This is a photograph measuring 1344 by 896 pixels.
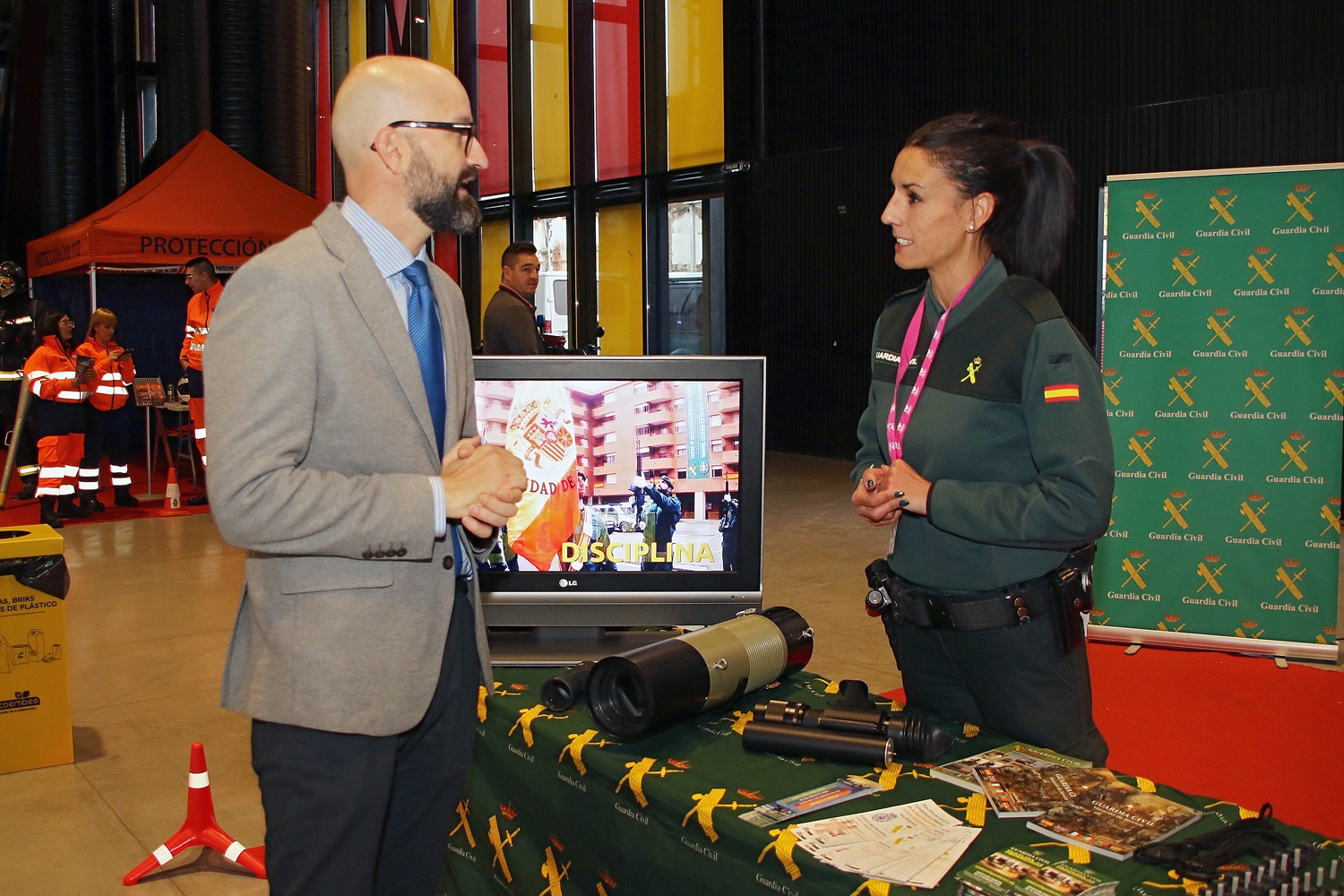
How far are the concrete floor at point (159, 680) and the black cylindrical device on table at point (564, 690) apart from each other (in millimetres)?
1143

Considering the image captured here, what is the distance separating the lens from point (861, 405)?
10.1 metres

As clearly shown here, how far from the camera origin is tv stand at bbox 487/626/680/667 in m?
2.36

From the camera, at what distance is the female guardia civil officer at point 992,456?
1.67 metres

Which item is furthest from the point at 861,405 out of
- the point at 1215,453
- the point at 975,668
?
the point at 975,668

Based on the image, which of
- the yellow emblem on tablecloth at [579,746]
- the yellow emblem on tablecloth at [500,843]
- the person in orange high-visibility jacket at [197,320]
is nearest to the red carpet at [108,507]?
the person in orange high-visibility jacket at [197,320]

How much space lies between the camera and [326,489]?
4.18ft

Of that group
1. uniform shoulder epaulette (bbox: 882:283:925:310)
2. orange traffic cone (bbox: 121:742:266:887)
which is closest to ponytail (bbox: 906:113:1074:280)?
uniform shoulder epaulette (bbox: 882:283:925:310)

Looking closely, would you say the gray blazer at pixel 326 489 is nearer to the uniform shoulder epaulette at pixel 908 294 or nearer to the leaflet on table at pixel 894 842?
the leaflet on table at pixel 894 842

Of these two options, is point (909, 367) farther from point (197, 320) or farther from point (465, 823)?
point (197, 320)

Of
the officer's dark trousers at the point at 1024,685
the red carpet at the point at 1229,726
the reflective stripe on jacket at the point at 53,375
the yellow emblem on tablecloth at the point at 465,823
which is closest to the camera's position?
the officer's dark trousers at the point at 1024,685

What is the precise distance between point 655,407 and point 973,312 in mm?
872

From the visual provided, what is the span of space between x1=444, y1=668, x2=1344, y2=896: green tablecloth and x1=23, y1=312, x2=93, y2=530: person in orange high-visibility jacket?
6.35m

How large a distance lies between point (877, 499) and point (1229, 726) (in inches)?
93.8

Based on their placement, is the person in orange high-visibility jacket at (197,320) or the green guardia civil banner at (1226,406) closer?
the green guardia civil banner at (1226,406)
